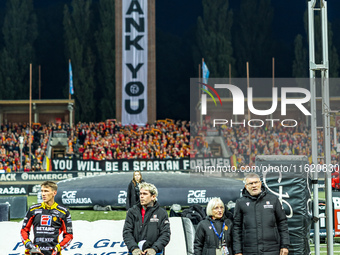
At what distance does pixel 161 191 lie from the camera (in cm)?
2145

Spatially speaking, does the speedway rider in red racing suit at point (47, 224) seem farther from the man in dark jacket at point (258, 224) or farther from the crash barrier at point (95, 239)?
the crash barrier at point (95, 239)

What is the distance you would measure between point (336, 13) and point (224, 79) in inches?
1333

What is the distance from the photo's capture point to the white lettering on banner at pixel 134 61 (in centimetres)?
5838

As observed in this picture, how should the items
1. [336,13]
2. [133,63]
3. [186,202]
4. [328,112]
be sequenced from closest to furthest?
[328,112] < [186,202] < [133,63] < [336,13]

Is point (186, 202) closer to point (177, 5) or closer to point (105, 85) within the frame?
point (105, 85)

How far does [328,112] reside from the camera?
936cm

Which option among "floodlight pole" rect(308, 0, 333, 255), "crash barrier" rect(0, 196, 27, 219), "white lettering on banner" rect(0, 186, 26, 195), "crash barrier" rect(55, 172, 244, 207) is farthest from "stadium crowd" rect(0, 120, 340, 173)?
"floodlight pole" rect(308, 0, 333, 255)

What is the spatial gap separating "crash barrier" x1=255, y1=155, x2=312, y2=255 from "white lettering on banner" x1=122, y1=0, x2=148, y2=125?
49.5 meters

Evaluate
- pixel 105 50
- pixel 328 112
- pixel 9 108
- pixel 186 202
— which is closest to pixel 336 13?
pixel 105 50

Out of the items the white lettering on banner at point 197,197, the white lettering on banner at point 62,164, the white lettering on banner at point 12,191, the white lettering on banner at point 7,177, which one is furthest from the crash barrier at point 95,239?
the white lettering on banner at point 62,164

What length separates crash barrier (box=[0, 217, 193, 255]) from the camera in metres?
11.4

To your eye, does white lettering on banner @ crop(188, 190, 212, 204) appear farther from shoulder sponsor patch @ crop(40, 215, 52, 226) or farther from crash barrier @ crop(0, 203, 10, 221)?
shoulder sponsor patch @ crop(40, 215, 52, 226)

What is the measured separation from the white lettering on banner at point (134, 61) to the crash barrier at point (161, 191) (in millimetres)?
35986

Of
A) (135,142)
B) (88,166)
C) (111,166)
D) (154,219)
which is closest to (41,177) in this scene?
(88,166)
